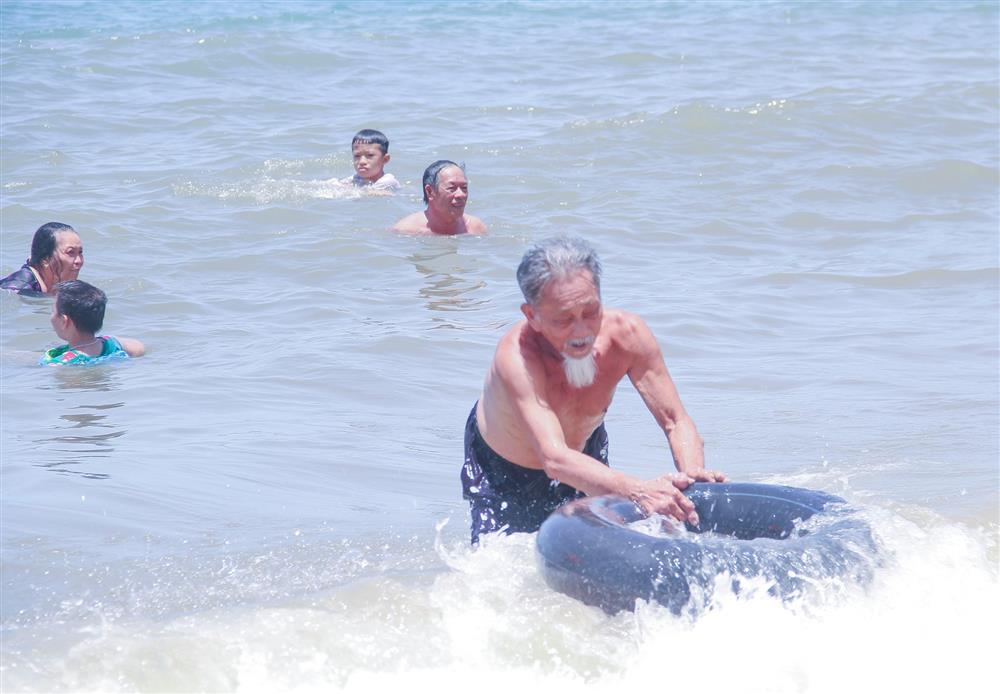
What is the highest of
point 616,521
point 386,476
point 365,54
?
point 365,54

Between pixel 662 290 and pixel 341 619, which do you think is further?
pixel 662 290

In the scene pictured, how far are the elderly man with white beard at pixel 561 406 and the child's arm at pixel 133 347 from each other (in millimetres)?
4102

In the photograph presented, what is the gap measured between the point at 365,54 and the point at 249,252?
421 inches

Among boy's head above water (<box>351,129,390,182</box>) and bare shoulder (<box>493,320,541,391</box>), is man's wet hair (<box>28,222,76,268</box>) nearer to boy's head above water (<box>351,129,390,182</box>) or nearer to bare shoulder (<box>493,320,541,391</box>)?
boy's head above water (<box>351,129,390,182</box>)

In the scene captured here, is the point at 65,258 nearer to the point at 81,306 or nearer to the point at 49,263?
the point at 49,263

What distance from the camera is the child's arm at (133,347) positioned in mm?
8223

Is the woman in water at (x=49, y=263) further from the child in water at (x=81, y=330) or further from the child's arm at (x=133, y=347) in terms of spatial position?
the child's arm at (x=133, y=347)

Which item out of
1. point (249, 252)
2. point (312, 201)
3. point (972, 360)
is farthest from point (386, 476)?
point (312, 201)

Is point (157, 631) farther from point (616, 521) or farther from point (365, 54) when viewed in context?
point (365, 54)

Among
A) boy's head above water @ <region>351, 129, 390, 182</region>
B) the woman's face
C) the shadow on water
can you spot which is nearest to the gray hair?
the shadow on water

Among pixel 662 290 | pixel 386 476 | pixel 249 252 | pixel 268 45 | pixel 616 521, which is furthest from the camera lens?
pixel 268 45

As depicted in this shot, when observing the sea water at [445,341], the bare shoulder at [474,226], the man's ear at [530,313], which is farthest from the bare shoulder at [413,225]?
the man's ear at [530,313]

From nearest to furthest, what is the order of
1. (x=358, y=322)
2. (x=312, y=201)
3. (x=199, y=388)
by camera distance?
(x=199, y=388) < (x=358, y=322) < (x=312, y=201)

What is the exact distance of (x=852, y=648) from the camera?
398 centimetres
